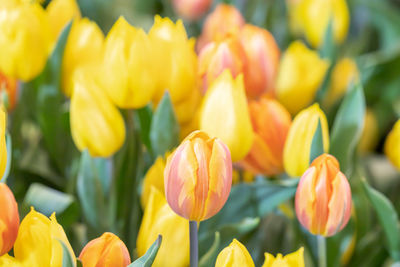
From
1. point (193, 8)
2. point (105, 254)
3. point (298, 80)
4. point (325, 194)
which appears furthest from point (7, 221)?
point (193, 8)

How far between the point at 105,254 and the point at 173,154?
60 mm

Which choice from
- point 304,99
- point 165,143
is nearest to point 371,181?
point 304,99

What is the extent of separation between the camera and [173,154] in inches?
11.9

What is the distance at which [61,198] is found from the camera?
0.40 m

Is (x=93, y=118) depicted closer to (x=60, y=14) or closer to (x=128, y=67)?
(x=128, y=67)

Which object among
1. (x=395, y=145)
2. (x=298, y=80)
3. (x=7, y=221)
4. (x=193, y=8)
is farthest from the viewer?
(x=193, y=8)

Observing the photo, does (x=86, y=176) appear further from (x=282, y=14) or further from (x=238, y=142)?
A: (x=282, y=14)

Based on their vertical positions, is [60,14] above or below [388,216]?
above

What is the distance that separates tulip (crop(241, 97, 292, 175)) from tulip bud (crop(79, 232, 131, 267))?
5.3 inches

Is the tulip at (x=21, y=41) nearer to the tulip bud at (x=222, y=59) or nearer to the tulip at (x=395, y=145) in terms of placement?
the tulip bud at (x=222, y=59)

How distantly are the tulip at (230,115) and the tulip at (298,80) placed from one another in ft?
0.52

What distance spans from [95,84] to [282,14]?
483mm

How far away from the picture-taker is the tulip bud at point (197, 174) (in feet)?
0.97

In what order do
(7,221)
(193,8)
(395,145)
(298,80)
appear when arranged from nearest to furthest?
(7,221)
(395,145)
(298,80)
(193,8)
